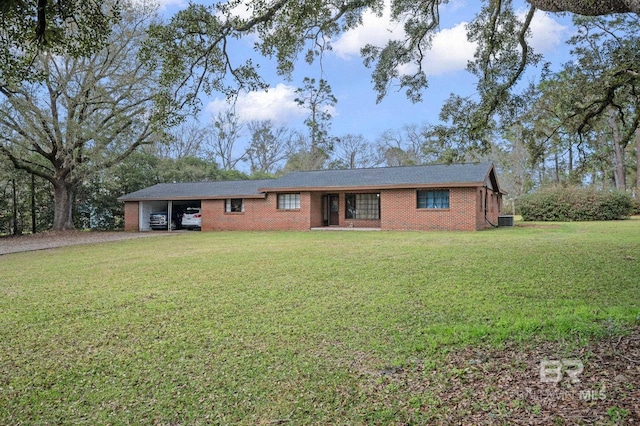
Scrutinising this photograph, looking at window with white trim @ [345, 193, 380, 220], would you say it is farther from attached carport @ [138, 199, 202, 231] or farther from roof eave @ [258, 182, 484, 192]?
attached carport @ [138, 199, 202, 231]

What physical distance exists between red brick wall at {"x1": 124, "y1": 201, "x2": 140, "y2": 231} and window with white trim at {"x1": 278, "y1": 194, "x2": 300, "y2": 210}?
31.3 feet

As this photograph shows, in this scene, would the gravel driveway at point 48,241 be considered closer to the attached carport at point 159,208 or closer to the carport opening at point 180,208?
the attached carport at point 159,208

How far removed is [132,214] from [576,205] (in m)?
27.6

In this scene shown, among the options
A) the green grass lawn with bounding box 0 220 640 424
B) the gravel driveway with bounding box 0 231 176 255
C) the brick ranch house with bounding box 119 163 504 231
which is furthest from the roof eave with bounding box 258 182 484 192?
the green grass lawn with bounding box 0 220 640 424

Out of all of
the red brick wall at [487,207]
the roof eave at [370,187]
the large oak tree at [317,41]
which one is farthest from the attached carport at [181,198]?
the large oak tree at [317,41]

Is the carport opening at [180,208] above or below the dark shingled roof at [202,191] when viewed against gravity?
below

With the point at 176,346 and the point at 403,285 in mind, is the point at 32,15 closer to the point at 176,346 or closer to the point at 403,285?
the point at 176,346

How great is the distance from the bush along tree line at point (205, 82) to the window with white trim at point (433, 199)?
464 cm

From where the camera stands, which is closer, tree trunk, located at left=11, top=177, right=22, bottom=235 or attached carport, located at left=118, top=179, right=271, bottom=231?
tree trunk, located at left=11, top=177, right=22, bottom=235

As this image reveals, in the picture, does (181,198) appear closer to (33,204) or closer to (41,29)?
(33,204)

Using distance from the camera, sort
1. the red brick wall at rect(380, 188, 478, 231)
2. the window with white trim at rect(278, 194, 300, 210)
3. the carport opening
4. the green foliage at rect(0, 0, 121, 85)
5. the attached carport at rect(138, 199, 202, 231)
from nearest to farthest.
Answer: the green foliage at rect(0, 0, 121, 85), the red brick wall at rect(380, 188, 478, 231), the window with white trim at rect(278, 194, 300, 210), the attached carport at rect(138, 199, 202, 231), the carport opening

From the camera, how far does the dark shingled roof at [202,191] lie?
871 inches

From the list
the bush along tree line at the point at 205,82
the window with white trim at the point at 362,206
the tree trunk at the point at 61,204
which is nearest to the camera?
the bush along tree line at the point at 205,82

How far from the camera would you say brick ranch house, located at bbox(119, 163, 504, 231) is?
710 inches
